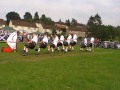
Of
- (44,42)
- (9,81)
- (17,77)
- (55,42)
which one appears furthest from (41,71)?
(55,42)

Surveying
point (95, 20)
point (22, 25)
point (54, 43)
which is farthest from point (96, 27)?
point (54, 43)

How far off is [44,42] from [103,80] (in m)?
15.3

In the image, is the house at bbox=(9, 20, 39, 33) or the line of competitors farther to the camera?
the house at bbox=(9, 20, 39, 33)

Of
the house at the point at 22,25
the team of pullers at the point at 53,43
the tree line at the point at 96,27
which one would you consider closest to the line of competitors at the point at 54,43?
the team of pullers at the point at 53,43

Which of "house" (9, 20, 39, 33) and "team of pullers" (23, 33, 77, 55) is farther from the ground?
"house" (9, 20, 39, 33)

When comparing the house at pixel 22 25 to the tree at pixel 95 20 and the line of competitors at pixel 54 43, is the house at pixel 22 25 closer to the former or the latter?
the tree at pixel 95 20

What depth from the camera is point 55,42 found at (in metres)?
32.8

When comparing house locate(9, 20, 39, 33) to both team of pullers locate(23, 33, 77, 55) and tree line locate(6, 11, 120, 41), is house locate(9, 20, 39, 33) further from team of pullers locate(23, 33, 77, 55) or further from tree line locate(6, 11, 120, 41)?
team of pullers locate(23, 33, 77, 55)

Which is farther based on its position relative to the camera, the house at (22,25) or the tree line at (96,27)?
the house at (22,25)

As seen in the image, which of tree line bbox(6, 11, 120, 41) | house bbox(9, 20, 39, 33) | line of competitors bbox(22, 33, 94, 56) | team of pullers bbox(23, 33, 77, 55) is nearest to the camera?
team of pullers bbox(23, 33, 77, 55)

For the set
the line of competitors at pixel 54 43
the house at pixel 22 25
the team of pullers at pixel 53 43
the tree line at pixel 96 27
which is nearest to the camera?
the team of pullers at pixel 53 43

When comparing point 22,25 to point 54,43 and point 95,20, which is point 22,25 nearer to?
point 95,20

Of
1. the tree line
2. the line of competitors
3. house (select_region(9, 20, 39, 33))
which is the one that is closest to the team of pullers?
the line of competitors

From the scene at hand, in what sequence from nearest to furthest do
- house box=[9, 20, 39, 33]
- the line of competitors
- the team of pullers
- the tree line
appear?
1. the team of pullers
2. the line of competitors
3. the tree line
4. house box=[9, 20, 39, 33]
